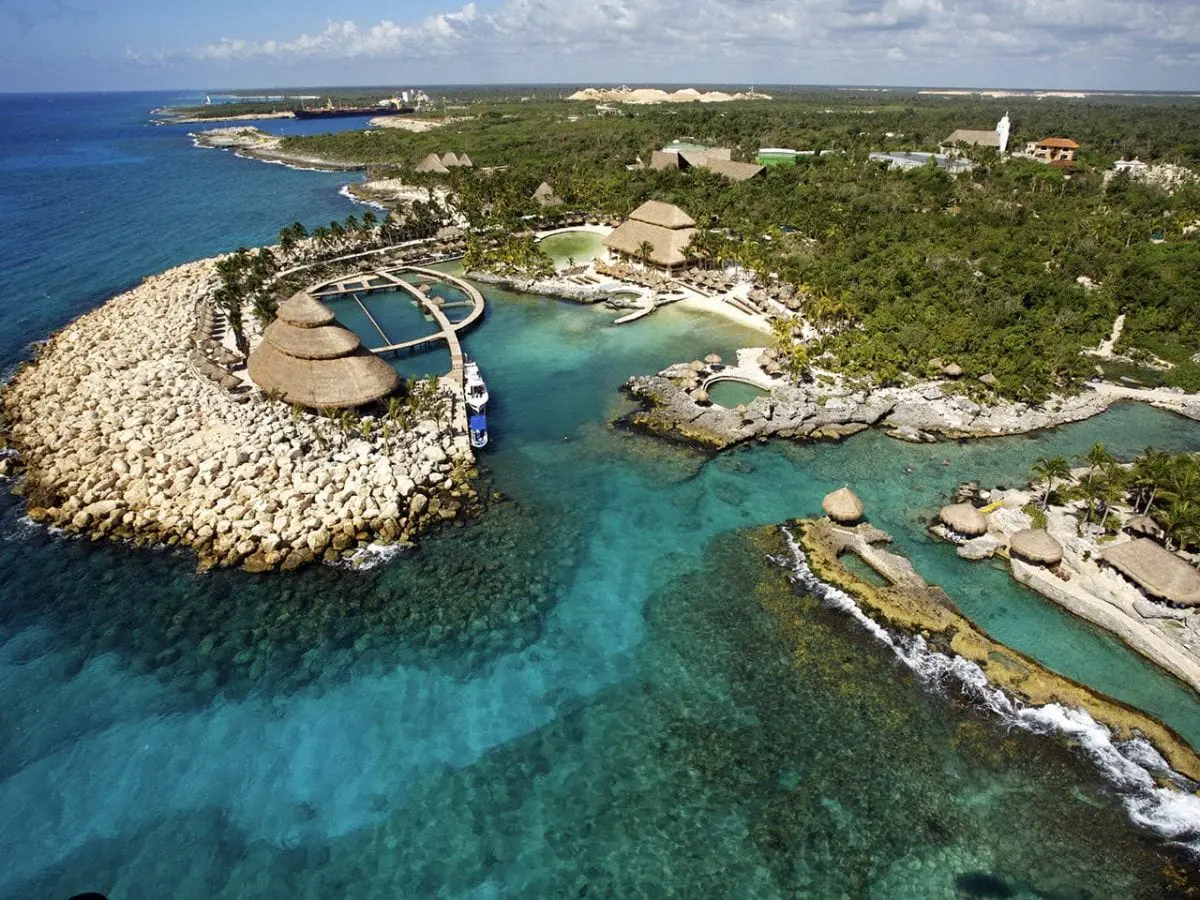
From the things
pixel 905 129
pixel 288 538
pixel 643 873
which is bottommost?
pixel 643 873

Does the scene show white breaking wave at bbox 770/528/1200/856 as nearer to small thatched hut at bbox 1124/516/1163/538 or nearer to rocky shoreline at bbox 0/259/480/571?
small thatched hut at bbox 1124/516/1163/538

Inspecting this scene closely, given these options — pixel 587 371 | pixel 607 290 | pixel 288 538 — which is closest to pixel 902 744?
pixel 288 538

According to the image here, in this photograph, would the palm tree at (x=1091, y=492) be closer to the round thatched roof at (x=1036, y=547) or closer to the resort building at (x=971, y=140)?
the round thatched roof at (x=1036, y=547)

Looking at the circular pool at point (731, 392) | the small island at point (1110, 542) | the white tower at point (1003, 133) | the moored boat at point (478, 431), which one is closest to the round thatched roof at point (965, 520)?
the small island at point (1110, 542)

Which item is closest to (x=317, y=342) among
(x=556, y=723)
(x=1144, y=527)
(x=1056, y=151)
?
(x=556, y=723)

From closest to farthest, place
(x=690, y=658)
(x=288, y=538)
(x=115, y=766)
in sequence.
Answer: (x=115, y=766), (x=690, y=658), (x=288, y=538)

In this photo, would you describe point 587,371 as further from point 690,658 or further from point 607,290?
point 690,658

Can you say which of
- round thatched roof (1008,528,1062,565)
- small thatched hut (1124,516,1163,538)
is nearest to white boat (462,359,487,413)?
round thatched roof (1008,528,1062,565)
